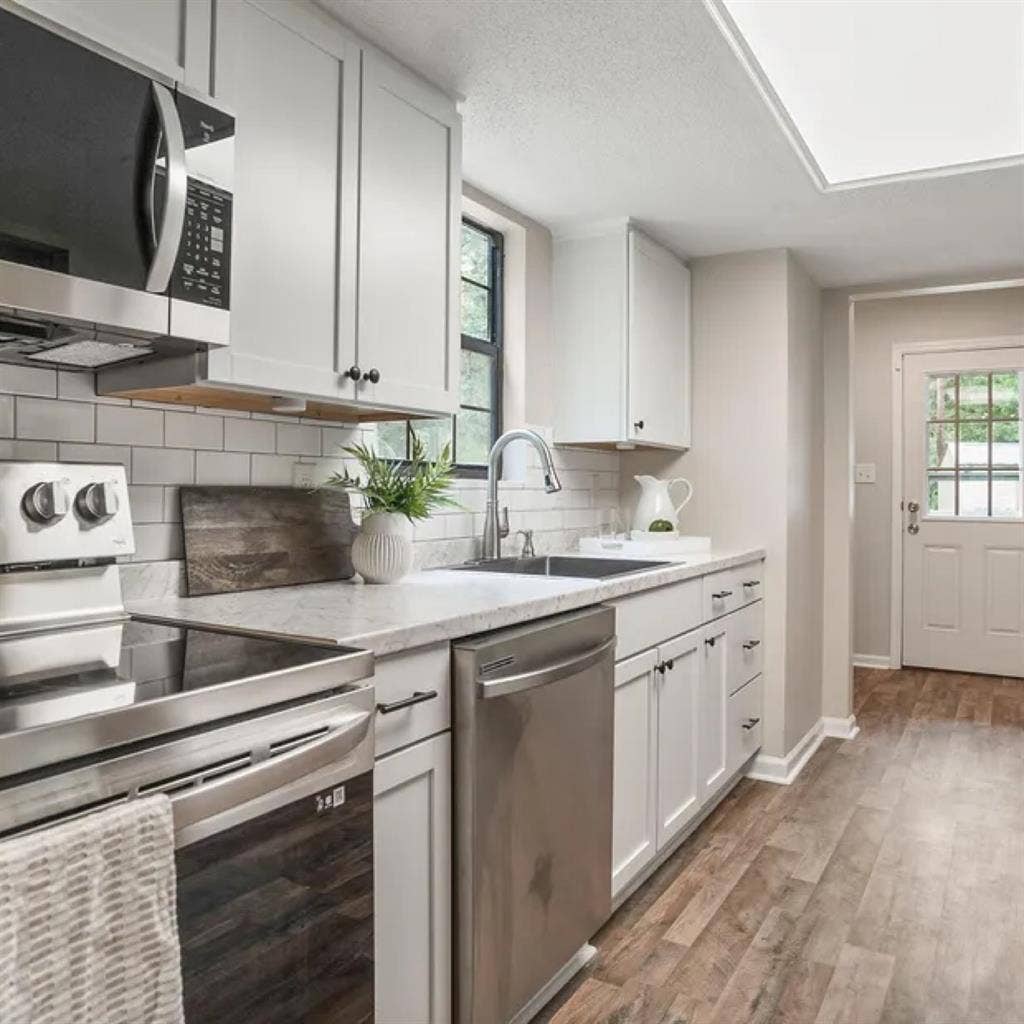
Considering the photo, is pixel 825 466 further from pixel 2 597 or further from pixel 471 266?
pixel 2 597

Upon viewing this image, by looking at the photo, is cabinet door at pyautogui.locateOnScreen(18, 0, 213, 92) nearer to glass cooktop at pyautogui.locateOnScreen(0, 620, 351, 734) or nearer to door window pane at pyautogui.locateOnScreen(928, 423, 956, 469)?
glass cooktop at pyautogui.locateOnScreen(0, 620, 351, 734)

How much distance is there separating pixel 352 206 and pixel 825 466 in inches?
116

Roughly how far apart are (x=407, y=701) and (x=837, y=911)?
1570 mm

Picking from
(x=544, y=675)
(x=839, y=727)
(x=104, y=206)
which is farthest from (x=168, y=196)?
(x=839, y=727)

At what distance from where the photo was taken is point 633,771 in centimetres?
229

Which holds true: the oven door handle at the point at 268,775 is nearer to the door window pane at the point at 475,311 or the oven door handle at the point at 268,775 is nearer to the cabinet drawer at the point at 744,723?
the door window pane at the point at 475,311

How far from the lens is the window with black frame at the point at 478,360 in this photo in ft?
9.61

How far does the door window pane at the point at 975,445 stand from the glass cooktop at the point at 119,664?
16.5 ft

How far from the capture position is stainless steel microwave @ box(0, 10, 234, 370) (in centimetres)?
120

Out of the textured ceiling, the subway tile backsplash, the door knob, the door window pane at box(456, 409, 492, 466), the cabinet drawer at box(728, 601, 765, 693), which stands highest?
the textured ceiling

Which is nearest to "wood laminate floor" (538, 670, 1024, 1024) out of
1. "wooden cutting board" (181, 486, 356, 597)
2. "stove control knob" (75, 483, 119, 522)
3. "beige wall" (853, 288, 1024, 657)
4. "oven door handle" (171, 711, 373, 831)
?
"oven door handle" (171, 711, 373, 831)

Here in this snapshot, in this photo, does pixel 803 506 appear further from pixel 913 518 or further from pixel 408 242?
pixel 408 242

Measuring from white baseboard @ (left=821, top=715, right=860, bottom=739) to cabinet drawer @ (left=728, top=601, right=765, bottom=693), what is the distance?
2.81ft

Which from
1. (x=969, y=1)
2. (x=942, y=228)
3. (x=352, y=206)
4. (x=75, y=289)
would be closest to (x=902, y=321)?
(x=942, y=228)
